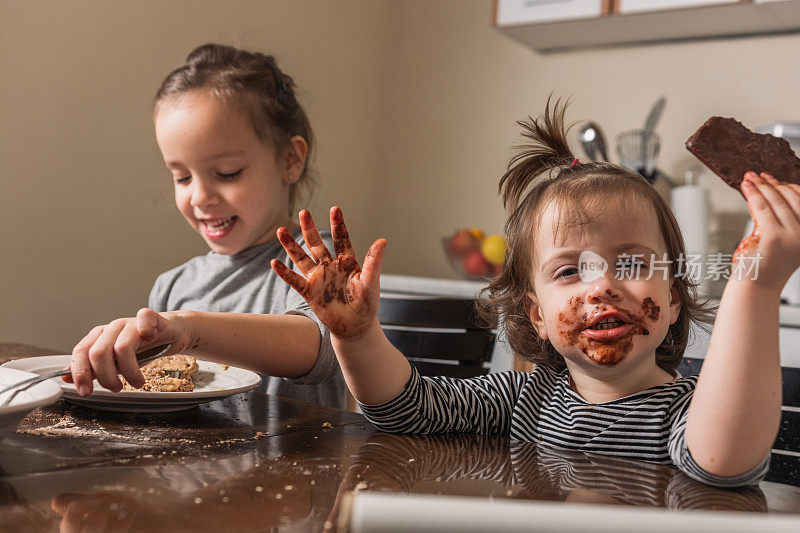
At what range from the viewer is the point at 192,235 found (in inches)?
93.6

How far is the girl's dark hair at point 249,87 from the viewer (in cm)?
139

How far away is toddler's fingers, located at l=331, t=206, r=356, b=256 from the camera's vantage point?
0.74 meters

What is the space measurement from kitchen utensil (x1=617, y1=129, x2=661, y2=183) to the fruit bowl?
1.59 ft

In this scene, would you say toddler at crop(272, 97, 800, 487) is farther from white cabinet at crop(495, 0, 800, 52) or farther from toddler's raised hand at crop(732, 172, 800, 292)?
white cabinet at crop(495, 0, 800, 52)

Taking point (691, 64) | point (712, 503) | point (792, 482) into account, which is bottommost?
point (792, 482)

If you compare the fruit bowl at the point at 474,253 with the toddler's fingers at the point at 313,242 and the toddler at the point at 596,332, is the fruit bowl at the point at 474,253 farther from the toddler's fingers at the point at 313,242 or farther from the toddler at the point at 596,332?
the toddler's fingers at the point at 313,242

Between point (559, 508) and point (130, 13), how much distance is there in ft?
7.19

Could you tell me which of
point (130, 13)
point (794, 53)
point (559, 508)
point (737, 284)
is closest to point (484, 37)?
point (794, 53)

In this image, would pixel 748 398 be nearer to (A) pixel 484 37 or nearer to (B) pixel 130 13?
(B) pixel 130 13

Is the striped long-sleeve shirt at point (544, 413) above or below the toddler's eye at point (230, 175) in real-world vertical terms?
below

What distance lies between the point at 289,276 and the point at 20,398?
26cm

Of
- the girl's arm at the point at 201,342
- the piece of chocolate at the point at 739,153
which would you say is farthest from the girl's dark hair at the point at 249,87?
the piece of chocolate at the point at 739,153

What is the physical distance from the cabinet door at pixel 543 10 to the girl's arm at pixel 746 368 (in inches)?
76.5

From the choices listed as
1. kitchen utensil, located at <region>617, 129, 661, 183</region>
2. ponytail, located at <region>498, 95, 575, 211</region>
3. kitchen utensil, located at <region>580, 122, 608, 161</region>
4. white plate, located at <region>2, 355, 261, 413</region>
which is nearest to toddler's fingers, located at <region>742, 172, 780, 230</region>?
ponytail, located at <region>498, 95, 575, 211</region>
